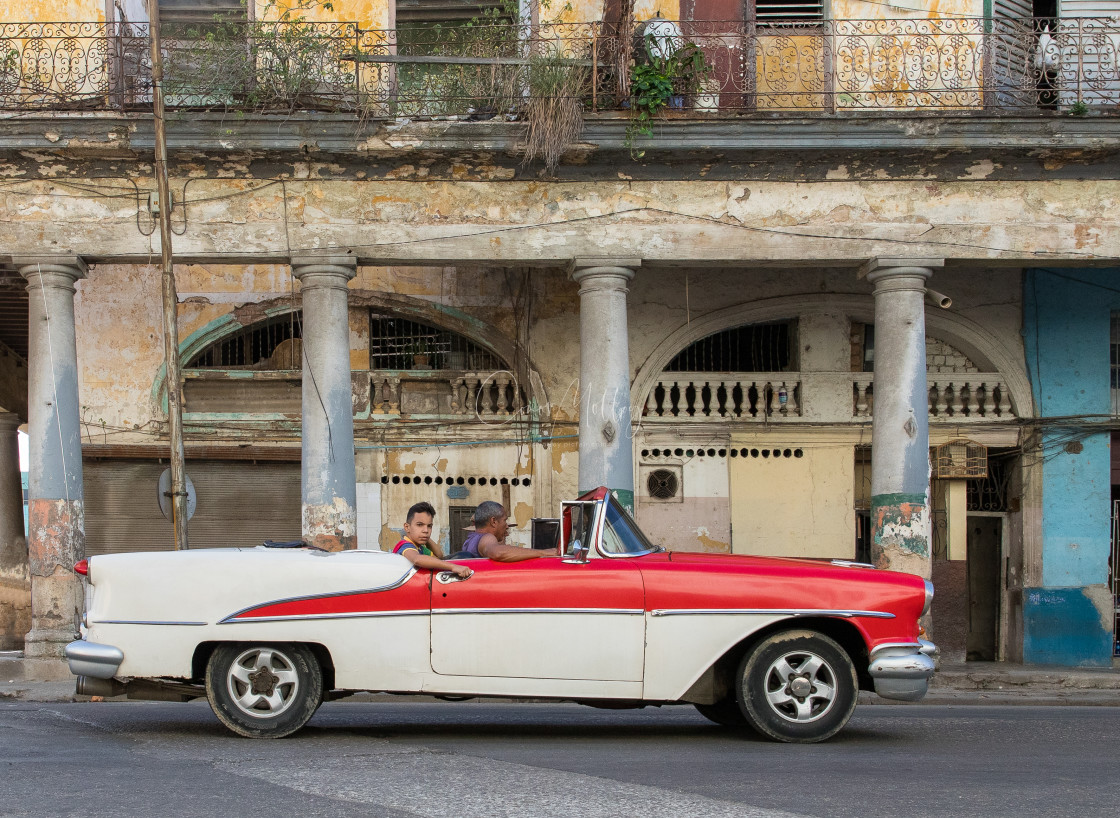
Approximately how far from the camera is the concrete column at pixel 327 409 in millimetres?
12500

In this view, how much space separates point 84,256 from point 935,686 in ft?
31.4

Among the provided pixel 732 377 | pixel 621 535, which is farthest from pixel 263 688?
pixel 732 377

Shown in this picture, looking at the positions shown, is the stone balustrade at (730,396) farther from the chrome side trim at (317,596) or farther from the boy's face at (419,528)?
the chrome side trim at (317,596)

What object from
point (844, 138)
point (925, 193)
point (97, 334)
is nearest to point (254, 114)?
point (97, 334)

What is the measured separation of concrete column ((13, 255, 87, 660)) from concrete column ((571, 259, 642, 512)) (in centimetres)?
503

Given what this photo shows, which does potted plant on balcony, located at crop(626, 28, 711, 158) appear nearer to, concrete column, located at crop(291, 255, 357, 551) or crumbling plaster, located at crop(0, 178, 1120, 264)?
crumbling plaster, located at crop(0, 178, 1120, 264)

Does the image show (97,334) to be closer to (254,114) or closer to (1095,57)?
(254,114)

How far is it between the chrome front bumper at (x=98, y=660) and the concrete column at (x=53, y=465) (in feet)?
19.0

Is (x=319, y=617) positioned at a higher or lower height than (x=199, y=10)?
lower

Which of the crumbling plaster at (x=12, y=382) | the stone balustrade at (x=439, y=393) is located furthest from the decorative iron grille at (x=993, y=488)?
the crumbling plaster at (x=12, y=382)

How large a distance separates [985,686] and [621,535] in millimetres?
7275

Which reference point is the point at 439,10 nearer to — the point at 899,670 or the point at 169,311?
the point at 169,311

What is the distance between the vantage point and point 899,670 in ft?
23.1

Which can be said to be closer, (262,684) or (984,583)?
(262,684)
